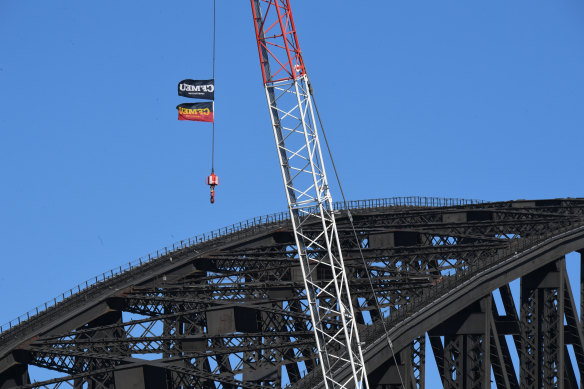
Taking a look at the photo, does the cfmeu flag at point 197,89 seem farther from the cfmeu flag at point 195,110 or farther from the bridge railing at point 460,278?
the bridge railing at point 460,278

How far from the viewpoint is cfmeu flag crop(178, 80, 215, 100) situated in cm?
7181

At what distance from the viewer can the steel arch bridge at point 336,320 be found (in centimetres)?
6103

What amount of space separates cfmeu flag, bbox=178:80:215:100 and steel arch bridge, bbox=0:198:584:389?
11205 millimetres

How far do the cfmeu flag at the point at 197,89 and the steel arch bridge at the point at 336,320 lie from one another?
36.8ft

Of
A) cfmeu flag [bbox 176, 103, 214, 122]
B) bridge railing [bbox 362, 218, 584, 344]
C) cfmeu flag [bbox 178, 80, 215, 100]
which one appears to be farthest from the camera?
cfmeu flag [bbox 176, 103, 214, 122]

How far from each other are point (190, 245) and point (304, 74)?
29.4 meters

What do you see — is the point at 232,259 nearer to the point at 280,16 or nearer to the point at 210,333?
the point at 210,333

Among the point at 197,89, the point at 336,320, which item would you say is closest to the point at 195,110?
the point at 197,89

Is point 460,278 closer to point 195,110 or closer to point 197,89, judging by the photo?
point 195,110

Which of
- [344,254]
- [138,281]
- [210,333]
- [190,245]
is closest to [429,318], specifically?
[210,333]

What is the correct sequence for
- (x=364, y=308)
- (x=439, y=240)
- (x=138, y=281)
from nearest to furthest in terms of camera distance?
(x=364, y=308) < (x=138, y=281) < (x=439, y=240)

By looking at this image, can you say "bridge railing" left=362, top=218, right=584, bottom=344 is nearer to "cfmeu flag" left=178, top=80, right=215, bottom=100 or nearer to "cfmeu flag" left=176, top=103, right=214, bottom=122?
"cfmeu flag" left=176, top=103, right=214, bottom=122

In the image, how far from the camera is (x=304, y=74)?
205ft

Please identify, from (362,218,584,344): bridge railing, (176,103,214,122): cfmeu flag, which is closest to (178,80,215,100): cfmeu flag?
(176,103,214,122): cfmeu flag
